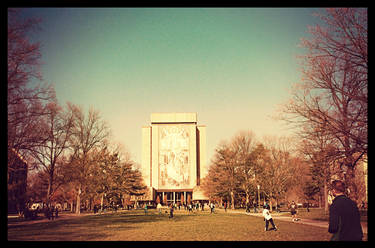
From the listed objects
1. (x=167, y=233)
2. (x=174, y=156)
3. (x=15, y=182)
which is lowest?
(x=167, y=233)

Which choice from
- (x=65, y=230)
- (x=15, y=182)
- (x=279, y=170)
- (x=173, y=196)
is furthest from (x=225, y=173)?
(x=173, y=196)

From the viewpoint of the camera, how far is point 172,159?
129 metres

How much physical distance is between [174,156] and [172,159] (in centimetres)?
127

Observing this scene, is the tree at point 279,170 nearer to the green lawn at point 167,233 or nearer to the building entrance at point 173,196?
the green lawn at point 167,233

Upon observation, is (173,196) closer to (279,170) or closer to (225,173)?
(225,173)

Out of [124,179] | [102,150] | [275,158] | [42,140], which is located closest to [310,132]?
[42,140]

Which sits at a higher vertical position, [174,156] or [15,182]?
[15,182]

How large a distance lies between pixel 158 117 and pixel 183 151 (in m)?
15.5

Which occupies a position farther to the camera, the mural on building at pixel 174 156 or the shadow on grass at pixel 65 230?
the mural on building at pixel 174 156

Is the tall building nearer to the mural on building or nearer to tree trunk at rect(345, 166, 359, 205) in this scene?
the mural on building

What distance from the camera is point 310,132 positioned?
1922 cm

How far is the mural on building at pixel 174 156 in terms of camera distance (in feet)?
418

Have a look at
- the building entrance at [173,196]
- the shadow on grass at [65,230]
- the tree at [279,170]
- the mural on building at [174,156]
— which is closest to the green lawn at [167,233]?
the shadow on grass at [65,230]
